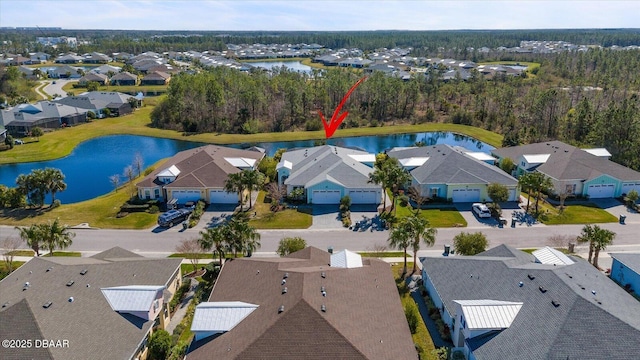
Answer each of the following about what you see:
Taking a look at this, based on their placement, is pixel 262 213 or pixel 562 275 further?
pixel 262 213

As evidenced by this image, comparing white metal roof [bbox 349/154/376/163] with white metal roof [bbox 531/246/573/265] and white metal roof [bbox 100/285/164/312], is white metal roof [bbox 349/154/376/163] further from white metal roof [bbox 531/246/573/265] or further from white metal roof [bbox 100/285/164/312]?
white metal roof [bbox 100/285/164/312]

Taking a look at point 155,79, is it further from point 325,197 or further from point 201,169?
point 325,197

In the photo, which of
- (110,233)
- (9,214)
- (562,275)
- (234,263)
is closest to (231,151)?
(110,233)

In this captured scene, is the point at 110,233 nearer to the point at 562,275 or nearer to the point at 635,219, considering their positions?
the point at 562,275

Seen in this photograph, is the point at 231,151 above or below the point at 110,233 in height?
above

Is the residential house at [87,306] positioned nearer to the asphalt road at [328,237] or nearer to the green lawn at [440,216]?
the asphalt road at [328,237]

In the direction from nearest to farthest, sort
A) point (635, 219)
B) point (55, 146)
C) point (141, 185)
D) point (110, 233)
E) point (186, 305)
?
1. point (186, 305)
2. point (110, 233)
3. point (635, 219)
4. point (141, 185)
5. point (55, 146)

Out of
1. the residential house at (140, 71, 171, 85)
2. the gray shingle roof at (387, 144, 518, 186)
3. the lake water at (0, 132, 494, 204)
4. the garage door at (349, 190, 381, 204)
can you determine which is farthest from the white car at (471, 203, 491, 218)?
the residential house at (140, 71, 171, 85)
